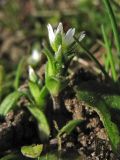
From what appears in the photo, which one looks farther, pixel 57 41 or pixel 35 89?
pixel 35 89

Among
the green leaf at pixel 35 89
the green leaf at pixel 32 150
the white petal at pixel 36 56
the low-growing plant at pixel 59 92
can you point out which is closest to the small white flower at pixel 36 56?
the white petal at pixel 36 56

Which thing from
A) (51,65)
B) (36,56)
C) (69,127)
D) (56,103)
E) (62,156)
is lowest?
(62,156)

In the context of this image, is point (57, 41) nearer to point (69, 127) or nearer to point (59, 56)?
point (59, 56)

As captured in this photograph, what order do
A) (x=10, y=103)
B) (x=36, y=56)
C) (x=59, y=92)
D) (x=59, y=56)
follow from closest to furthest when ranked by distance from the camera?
1. (x=59, y=56)
2. (x=59, y=92)
3. (x=10, y=103)
4. (x=36, y=56)

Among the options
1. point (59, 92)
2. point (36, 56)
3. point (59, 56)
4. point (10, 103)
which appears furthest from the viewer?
point (36, 56)

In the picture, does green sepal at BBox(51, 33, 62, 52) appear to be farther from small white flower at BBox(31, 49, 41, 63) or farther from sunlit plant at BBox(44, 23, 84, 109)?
small white flower at BBox(31, 49, 41, 63)

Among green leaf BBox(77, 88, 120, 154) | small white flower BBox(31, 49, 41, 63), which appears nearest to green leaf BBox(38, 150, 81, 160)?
green leaf BBox(77, 88, 120, 154)

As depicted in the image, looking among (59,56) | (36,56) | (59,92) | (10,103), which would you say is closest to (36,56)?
(36,56)
